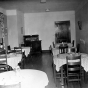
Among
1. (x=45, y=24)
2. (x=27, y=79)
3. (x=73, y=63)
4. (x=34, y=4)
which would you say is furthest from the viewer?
(x=45, y=24)

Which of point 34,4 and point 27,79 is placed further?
point 34,4

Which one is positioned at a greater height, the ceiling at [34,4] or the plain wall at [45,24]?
the ceiling at [34,4]

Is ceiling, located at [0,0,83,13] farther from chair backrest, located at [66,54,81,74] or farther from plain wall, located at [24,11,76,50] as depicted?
chair backrest, located at [66,54,81,74]

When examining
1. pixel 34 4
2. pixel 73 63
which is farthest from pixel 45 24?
pixel 73 63

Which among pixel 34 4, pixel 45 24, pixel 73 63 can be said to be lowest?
pixel 73 63

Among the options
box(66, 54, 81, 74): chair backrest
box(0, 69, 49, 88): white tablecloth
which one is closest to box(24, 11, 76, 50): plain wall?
box(66, 54, 81, 74): chair backrest

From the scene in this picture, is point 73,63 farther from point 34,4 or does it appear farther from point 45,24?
point 45,24

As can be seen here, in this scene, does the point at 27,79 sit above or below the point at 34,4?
below

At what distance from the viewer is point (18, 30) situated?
10531mm

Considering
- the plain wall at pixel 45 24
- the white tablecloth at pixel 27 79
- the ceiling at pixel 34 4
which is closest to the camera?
the white tablecloth at pixel 27 79

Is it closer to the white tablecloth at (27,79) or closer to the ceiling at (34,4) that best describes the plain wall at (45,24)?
the ceiling at (34,4)

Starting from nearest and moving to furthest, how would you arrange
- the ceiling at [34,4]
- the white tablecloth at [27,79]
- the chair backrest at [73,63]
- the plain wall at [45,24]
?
the white tablecloth at [27,79] < the chair backrest at [73,63] < the ceiling at [34,4] < the plain wall at [45,24]

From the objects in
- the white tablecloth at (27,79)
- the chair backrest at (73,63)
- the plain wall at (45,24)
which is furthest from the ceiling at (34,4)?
the white tablecloth at (27,79)

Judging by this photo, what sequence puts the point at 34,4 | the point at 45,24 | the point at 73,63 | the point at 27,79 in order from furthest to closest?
the point at 45,24, the point at 34,4, the point at 73,63, the point at 27,79
